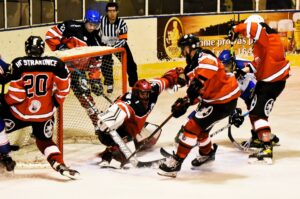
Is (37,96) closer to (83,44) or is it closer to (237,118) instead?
(237,118)

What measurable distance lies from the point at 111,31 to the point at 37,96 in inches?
104

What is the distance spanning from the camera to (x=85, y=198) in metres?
4.06

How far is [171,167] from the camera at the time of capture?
176 inches

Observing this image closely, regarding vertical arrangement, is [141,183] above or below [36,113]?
below

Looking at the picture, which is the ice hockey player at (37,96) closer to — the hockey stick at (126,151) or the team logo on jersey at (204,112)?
the hockey stick at (126,151)

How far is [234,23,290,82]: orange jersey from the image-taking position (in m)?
4.90

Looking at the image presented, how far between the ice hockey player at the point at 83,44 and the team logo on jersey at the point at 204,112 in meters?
1.02

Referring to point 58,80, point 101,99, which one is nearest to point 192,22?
point 101,99

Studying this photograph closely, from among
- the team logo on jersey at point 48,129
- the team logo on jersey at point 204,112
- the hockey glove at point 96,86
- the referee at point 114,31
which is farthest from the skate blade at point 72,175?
the referee at point 114,31

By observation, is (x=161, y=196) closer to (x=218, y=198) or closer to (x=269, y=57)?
(x=218, y=198)

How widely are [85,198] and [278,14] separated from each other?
5.74 meters

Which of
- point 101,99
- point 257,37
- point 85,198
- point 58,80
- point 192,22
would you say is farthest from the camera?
point 192,22

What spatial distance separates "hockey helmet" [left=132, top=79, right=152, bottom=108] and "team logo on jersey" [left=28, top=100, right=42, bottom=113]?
0.75m

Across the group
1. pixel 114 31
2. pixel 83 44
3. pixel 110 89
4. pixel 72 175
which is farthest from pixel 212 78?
pixel 114 31
